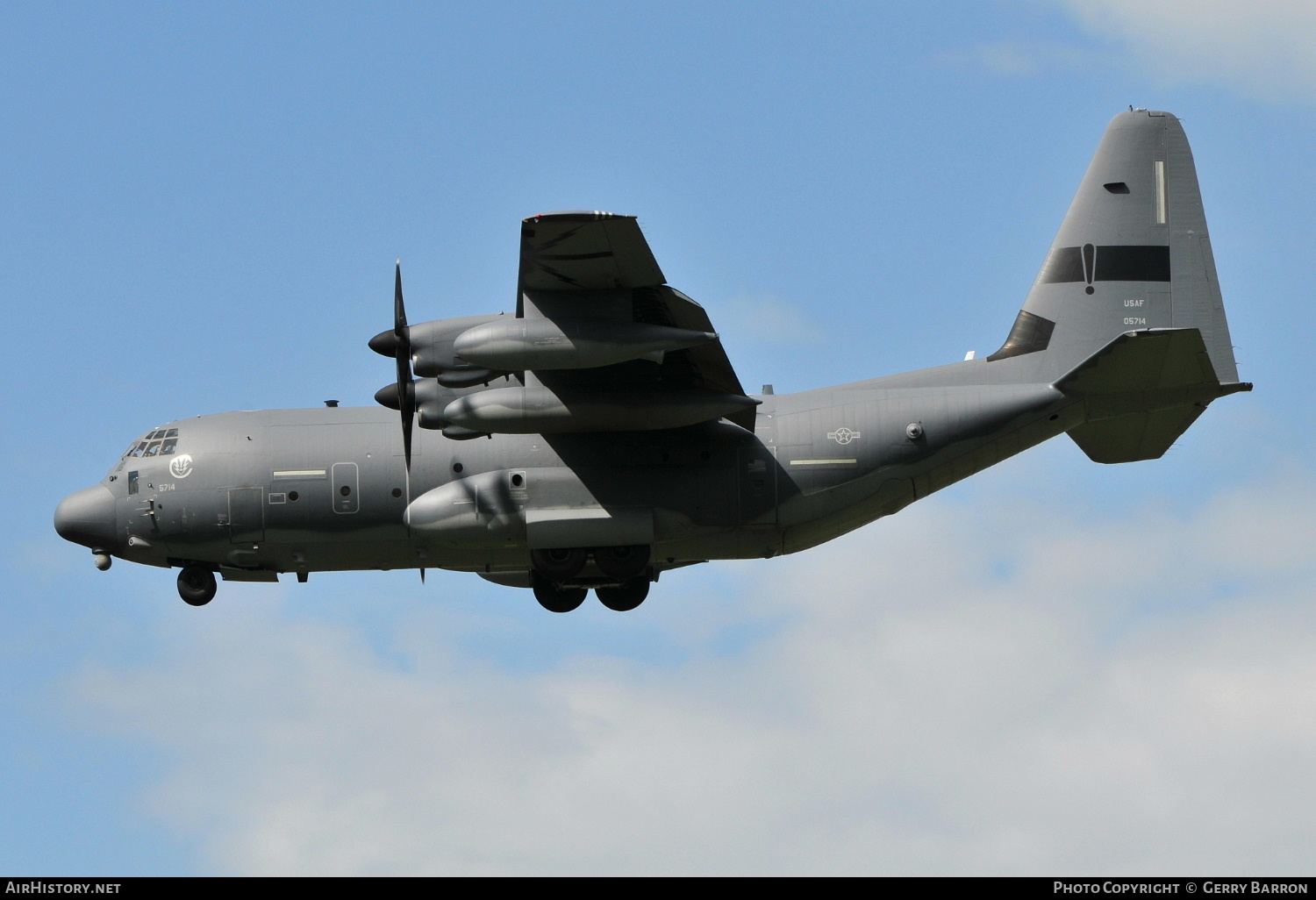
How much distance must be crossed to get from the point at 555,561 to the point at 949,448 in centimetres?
582

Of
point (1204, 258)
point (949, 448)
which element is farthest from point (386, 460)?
point (1204, 258)

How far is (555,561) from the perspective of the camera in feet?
81.8

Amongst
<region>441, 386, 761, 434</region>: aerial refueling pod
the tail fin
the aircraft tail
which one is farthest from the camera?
the tail fin

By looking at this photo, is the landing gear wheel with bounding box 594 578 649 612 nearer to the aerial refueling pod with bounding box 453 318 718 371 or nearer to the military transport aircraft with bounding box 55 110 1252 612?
the military transport aircraft with bounding box 55 110 1252 612

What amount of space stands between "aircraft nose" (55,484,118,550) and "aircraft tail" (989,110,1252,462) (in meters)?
13.4

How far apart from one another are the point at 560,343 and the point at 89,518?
863 centimetres

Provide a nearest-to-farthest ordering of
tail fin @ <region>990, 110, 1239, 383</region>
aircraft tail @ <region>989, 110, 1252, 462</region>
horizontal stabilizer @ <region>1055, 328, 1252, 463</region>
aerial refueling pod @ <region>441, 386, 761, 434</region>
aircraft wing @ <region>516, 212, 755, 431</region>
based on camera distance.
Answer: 1. aircraft wing @ <region>516, 212, 755, 431</region>
2. aerial refueling pod @ <region>441, 386, 761, 434</region>
3. horizontal stabilizer @ <region>1055, 328, 1252, 463</region>
4. aircraft tail @ <region>989, 110, 1252, 462</region>
5. tail fin @ <region>990, 110, 1239, 383</region>

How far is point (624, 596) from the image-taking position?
2639 cm

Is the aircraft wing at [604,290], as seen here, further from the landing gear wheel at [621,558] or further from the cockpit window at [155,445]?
the cockpit window at [155,445]

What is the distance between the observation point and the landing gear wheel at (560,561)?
2492 cm

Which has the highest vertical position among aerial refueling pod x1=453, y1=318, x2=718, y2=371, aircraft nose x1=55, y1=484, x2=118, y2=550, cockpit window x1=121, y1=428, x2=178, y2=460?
aerial refueling pod x1=453, y1=318, x2=718, y2=371

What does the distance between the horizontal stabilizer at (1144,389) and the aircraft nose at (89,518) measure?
14.1 m

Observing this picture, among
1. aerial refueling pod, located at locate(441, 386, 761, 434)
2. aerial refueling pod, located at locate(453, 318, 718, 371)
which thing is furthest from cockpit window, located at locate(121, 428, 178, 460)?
aerial refueling pod, located at locate(453, 318, 718, 371)

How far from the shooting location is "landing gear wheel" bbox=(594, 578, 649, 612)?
2622 cm
